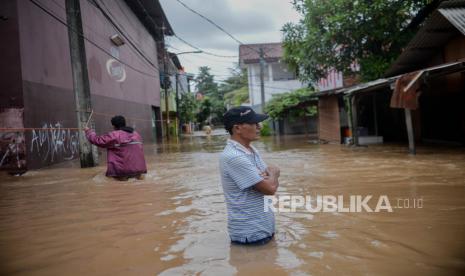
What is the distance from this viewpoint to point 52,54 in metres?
12.9

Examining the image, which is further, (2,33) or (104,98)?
(104,98)

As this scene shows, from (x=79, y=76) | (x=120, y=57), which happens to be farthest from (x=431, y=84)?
(x=120, y=57)

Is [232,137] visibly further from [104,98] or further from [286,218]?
[104,98]

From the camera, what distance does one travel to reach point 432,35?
12.4 meters

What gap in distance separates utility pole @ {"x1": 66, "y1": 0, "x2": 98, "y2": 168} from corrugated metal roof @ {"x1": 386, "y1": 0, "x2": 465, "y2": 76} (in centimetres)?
970

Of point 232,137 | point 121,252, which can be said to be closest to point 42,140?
point 121,252

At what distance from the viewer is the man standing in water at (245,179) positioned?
11.0 ft

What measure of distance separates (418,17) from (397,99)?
6.28 metres

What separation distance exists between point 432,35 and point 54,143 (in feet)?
39.4

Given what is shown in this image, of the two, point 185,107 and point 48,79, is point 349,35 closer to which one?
point 48,79

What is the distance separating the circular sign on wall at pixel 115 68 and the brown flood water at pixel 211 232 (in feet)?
41.7

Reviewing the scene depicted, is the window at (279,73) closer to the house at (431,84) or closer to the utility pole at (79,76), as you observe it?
the house at (431,84)

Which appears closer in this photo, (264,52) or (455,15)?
(455,15)

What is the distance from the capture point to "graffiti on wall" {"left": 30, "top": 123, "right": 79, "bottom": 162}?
11.6 metres
